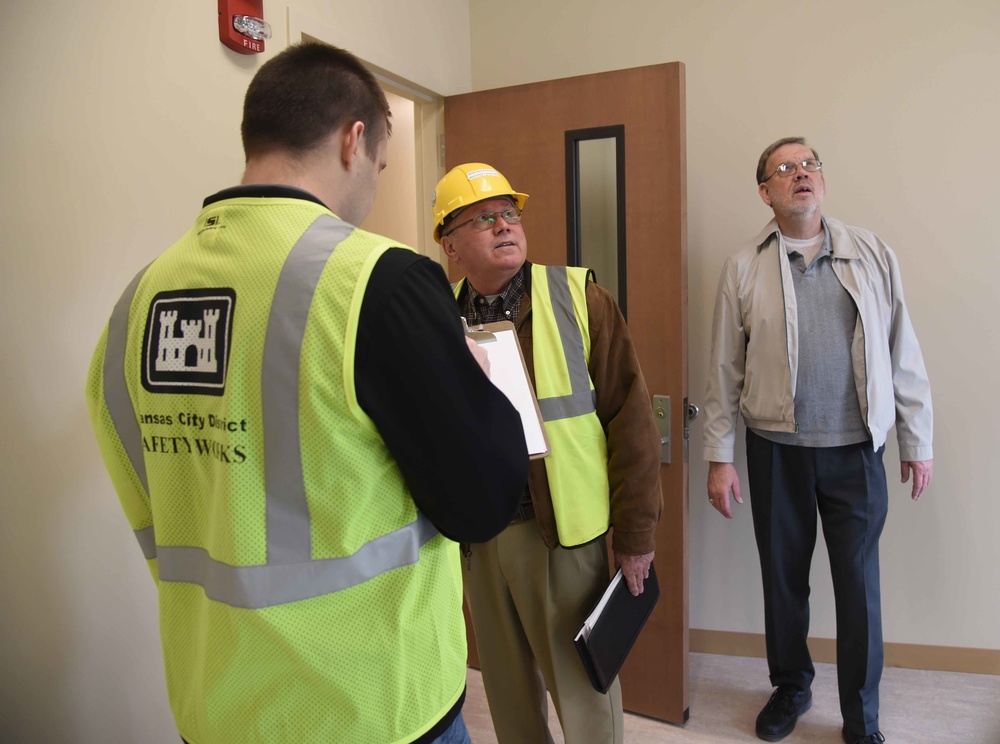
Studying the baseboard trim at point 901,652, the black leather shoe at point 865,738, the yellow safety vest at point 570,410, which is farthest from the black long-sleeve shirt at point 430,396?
the baseboard trim at point 901,652

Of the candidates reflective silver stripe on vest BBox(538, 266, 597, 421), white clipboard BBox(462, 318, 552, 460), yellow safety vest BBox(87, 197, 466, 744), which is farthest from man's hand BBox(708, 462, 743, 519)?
yellow safety vest BBox(87, 197, 466, 744)

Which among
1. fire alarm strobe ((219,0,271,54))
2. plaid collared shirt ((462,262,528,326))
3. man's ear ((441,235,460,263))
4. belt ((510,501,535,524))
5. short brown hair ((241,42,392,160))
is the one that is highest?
fire alarm strobe ((219,0,271,54))

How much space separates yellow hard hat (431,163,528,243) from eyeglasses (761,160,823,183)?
3.27 feet

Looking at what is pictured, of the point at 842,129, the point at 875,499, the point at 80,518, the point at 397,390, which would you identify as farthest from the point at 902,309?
the point at 80,518

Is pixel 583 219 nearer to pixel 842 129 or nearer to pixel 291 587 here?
pixel 842 129

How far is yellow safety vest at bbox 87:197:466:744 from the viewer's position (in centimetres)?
82

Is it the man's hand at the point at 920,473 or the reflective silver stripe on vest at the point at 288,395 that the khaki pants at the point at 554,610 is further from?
the man's hand at the point at 920,473

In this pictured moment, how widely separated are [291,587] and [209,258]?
0.40 metres

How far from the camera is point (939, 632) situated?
2656mm

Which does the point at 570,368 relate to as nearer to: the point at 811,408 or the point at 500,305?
the point at 500,305

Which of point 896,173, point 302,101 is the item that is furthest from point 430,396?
point 896,173

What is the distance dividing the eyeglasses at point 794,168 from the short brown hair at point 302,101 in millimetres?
1717

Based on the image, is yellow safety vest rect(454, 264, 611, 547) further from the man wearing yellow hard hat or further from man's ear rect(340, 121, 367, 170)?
man's ear rect(340, 121, 367, 170)

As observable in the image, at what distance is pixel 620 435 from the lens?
1.68m
